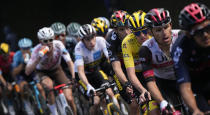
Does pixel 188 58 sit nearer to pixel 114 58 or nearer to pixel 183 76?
pixel 183 76

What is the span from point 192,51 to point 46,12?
1662 cm

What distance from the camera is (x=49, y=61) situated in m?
10.9

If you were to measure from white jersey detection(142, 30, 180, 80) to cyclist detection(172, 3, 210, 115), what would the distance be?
1.17 meters

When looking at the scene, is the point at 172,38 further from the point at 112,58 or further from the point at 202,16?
the point at 112,58

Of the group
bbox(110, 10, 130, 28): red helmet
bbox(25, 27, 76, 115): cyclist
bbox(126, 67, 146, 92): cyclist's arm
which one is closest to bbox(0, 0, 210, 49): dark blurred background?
bbox(25, 27, 76, 115): cyclist

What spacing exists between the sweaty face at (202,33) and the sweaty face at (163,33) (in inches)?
44.4

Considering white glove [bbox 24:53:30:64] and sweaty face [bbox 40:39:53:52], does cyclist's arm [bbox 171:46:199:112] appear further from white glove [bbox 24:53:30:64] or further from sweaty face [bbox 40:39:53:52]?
white glove [bbox 24:53:30:64]

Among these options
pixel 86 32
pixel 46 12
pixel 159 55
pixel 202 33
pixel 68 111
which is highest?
pixel 46 12

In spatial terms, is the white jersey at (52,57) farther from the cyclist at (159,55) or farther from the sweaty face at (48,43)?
the cyclist at (159,55)

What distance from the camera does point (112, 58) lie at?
7.93 m

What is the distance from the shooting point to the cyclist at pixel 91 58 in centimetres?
887

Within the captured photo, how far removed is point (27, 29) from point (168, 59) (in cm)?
1628

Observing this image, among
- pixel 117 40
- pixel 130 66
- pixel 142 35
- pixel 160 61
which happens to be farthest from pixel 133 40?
pixel 160 61

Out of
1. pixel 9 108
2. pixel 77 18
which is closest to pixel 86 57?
pixel 9 108
